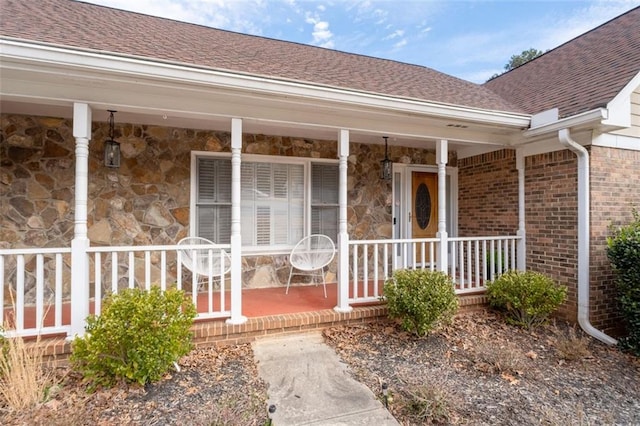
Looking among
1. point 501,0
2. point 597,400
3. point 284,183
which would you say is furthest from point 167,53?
point 501,0

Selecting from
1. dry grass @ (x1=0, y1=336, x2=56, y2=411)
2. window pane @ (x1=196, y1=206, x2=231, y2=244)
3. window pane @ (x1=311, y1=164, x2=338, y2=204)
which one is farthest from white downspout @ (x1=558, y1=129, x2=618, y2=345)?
dry grass @ (x1=0, y1=336, x2=56, y2=411)

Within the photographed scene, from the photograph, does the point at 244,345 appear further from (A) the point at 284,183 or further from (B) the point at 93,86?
(B) the point at 93,86

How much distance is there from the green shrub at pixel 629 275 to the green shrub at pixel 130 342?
4.84 m

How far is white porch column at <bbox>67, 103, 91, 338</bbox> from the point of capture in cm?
312

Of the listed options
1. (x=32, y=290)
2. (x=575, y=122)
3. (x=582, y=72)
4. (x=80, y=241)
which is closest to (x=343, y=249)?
(x=80, y=241)

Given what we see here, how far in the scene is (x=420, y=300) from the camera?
11.9 feet

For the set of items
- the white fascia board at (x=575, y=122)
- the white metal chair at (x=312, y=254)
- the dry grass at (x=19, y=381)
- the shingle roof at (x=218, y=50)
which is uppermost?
the shingle roof at (x=218, y=50)

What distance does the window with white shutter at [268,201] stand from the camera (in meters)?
4.85

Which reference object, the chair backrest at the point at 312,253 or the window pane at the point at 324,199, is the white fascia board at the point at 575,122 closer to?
the window pane at the point at 324,199

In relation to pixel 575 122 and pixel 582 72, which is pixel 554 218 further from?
pixel 582 72

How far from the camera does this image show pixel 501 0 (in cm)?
673

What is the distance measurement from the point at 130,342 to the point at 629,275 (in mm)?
5201

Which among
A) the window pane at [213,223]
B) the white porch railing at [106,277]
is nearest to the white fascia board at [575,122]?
the white porch railing at [106,277]

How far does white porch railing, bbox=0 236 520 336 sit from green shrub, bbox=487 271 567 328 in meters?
0.44
